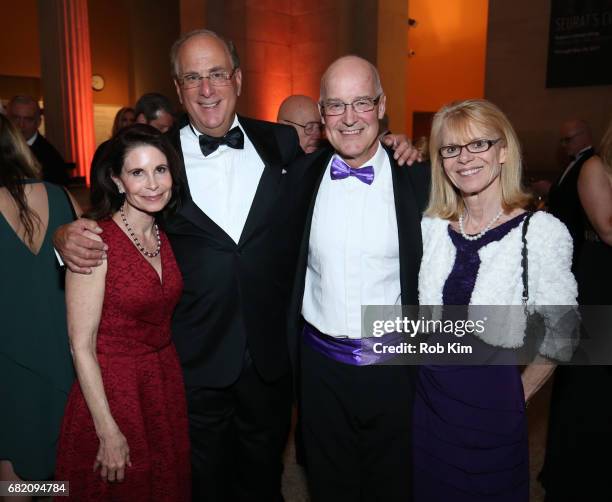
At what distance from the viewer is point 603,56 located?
19.7 feet

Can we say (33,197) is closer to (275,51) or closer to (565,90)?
(565,90)

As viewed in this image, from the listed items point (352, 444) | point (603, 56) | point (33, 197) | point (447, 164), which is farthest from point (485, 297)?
point (603, 56)

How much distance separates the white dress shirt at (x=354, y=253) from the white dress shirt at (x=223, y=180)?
1.13ft

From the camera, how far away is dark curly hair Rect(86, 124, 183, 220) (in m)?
1.96

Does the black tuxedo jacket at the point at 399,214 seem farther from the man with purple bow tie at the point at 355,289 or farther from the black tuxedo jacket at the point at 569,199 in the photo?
the black tuxedo jacket at the point at 569,199

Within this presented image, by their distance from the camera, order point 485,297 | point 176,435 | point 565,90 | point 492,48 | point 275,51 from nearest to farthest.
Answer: point 485,297 → point 176,435 → point 565,90 → point 492,48 → point 275,51

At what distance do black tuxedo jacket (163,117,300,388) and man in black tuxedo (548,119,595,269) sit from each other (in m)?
2.50

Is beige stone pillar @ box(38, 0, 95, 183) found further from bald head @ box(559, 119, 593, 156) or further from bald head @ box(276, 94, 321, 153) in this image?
bald head @ box(559, 119, 593, 156)

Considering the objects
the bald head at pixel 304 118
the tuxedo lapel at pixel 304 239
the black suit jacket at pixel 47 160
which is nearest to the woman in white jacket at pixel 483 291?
the tuxedo lapel at pixel 304 239

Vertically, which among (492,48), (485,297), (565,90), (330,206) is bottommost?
(485,297)

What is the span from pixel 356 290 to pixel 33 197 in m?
1.47

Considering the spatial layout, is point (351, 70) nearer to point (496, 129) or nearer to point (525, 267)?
point (496, 129)

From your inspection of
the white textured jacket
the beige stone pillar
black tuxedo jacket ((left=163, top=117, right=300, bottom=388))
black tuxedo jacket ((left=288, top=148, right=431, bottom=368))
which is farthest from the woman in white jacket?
the beige stone pillar

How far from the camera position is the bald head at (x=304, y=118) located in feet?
12.5
